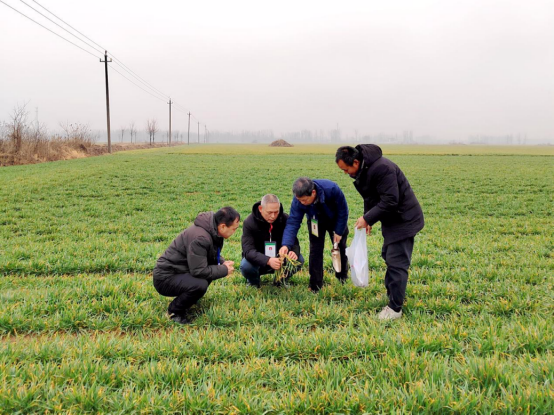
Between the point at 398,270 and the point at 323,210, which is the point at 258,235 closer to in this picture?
the point at 323,210

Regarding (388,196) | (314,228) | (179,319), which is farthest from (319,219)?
(179,319)

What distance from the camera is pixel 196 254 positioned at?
3963mm

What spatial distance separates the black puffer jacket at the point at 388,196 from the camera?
402cm

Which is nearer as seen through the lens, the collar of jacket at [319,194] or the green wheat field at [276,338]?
the green wheat field at [276,338]

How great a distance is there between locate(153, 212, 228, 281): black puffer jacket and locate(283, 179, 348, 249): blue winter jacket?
1087 mm

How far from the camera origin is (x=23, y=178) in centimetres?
1834

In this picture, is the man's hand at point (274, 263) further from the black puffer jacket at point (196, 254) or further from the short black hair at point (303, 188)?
the short black hair at point (303, 188)

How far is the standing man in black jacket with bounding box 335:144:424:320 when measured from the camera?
4.04 meters

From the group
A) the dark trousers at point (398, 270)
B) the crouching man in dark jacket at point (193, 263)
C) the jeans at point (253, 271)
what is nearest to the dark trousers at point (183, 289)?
the crouching man in dark jacket at point (193, 263)

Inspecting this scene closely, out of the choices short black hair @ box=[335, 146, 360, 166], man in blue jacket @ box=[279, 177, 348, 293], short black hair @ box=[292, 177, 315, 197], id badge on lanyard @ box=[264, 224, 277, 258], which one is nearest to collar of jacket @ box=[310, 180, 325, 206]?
man in blue jacket @ box=[279, 177, 348, 293]

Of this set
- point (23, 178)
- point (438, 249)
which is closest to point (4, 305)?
point (438, 249)

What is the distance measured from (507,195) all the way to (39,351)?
1733cm

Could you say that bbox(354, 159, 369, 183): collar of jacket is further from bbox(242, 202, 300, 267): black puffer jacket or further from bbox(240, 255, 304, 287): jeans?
bbox(240, 255, 304, 287): jeans

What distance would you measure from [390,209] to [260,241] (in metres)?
1.94
